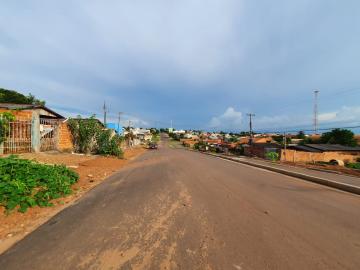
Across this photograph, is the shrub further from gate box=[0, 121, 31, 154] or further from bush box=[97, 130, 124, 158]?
gate box=[0, 121, 31, 154]

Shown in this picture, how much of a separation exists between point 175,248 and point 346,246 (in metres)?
2.78

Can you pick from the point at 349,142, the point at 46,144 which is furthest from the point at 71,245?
the point at 349,142

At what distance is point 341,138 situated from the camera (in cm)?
5684

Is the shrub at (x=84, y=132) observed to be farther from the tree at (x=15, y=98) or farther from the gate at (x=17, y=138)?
the tree at (x=15, y=98)

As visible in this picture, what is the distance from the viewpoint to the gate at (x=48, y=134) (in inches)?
663

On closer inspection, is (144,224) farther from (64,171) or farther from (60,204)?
(64,171)

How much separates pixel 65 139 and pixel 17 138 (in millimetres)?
5590

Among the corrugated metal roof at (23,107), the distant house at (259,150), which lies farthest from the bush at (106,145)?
the distant house at (259,150)

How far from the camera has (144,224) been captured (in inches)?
178

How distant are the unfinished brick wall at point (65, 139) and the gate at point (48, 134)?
1.41ft

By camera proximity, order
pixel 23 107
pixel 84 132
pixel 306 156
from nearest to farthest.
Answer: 1. pixel 23 107
2. pixel 84 132
3. pixel 306 156

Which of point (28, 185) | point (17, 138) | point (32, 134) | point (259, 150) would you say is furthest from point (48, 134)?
point (259, 150)

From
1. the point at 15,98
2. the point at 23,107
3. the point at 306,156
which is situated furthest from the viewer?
the point at 15,98

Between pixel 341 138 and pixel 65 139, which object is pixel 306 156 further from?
pixel 341 138
